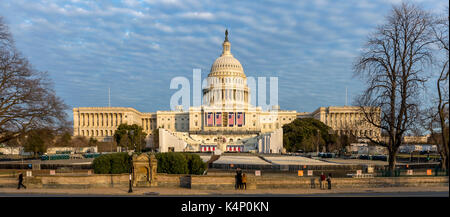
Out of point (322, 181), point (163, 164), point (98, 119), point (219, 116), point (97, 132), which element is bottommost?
point (322, 181)

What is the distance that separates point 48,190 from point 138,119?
152 metres

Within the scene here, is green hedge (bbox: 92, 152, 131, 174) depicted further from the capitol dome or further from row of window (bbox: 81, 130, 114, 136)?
row of window (bbox: 81, 130, 114, 136)

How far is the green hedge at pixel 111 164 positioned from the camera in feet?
97.9

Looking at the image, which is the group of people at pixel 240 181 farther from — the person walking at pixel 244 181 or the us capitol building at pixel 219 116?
the us capitol building at pixel 219 116

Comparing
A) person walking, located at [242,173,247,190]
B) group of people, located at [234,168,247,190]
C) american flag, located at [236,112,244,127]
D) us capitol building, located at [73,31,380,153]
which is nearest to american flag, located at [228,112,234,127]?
us capitol building, located at [73,31,380,153]

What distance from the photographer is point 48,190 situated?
26359 millimetres

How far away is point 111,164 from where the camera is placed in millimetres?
30188

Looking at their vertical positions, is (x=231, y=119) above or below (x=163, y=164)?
above

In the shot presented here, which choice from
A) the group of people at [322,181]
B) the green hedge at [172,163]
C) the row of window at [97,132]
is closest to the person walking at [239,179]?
the group of people at [322,181]

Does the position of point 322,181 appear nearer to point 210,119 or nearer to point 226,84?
point 210,119

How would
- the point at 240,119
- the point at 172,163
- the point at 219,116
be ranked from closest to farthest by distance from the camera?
the point at 172,163 < the point at 219,116 < the point at 240,119

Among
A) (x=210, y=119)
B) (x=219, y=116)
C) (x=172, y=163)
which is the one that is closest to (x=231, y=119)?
(x=219, y=116)

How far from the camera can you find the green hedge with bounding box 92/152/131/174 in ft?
97.9
